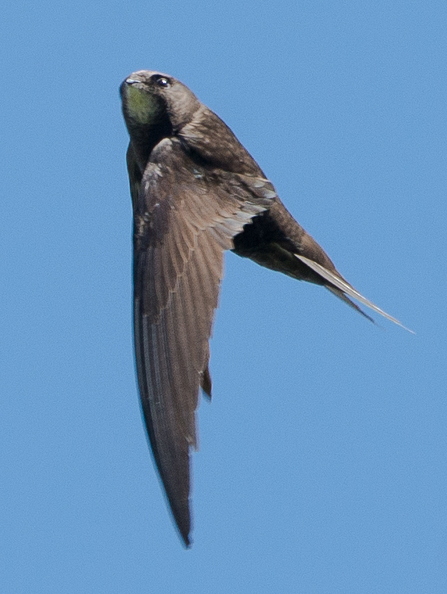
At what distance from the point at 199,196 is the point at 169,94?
1.84 feet

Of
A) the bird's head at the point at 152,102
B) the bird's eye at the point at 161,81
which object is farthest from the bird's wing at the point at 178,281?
the bird's eye at the point at 161,81

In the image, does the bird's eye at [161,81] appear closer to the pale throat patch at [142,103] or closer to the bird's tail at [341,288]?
the pale throat patch at [142,103]

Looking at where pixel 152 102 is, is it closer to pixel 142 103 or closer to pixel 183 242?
pixel 142 103

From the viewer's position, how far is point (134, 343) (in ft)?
15.3

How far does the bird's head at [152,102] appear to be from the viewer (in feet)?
17.6

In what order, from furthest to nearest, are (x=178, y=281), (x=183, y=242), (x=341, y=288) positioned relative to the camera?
(x=341, y=288) → (x=183, y=242) → (x=178, y=281)

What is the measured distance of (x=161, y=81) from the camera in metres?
5.42

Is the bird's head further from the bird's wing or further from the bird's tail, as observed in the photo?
the bird's tail

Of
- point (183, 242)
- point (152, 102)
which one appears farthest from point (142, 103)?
point (183, 242)

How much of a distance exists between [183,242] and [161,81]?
2.92 ft

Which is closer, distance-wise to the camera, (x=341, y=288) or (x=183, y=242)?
(x=183, y=242)

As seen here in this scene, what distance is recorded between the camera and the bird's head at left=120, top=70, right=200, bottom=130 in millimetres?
5375

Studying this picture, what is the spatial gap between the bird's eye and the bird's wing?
0.99ft

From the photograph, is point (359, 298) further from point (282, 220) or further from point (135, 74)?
point (135, 74)
